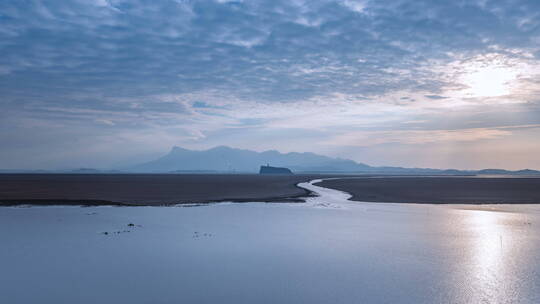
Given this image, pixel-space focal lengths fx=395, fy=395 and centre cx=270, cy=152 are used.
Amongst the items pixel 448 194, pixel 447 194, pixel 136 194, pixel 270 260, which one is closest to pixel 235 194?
pixel 136 194

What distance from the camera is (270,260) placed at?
48.0 ft

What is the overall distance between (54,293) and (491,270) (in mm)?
13238

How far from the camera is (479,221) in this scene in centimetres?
2488

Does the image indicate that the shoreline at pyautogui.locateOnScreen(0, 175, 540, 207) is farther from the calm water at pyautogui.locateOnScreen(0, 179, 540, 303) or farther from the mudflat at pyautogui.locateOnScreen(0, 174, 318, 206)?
the calm water at pyautogui.locateOnScreen(0, 179, 540, 303)

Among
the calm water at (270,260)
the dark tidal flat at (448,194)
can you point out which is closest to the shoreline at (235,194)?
the dark tidal flat at (448,194)

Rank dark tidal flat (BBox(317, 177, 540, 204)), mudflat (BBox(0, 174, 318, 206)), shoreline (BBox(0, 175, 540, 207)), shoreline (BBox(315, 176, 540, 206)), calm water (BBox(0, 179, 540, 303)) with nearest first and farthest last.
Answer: calm water (BBox(0, 179, 540, 303))
shoreline (BBox(0, 175, 540, 207))
mudflat (BBox(0, 174, 318, 206))
shoreline (BBox(315, 176, 540, 206))
dark tidal flat (BBox(317, 177, 540, 204))

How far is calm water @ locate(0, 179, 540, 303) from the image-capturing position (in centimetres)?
1061

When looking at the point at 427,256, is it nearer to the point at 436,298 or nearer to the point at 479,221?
the point at 436,298

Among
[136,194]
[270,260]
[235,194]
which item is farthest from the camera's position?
[235,194]

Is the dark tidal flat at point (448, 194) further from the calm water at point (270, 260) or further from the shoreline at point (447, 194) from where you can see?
the calm water at point (270, 260)

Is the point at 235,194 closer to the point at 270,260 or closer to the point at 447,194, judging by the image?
the point at 447,194

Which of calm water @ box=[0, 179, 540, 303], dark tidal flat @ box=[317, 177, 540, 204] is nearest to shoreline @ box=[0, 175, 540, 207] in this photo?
dark tidal flat @ box=[317, 177, 540, 204]

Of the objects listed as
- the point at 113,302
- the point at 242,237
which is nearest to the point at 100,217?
the point at 242,237

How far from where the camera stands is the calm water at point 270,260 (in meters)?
10.6
